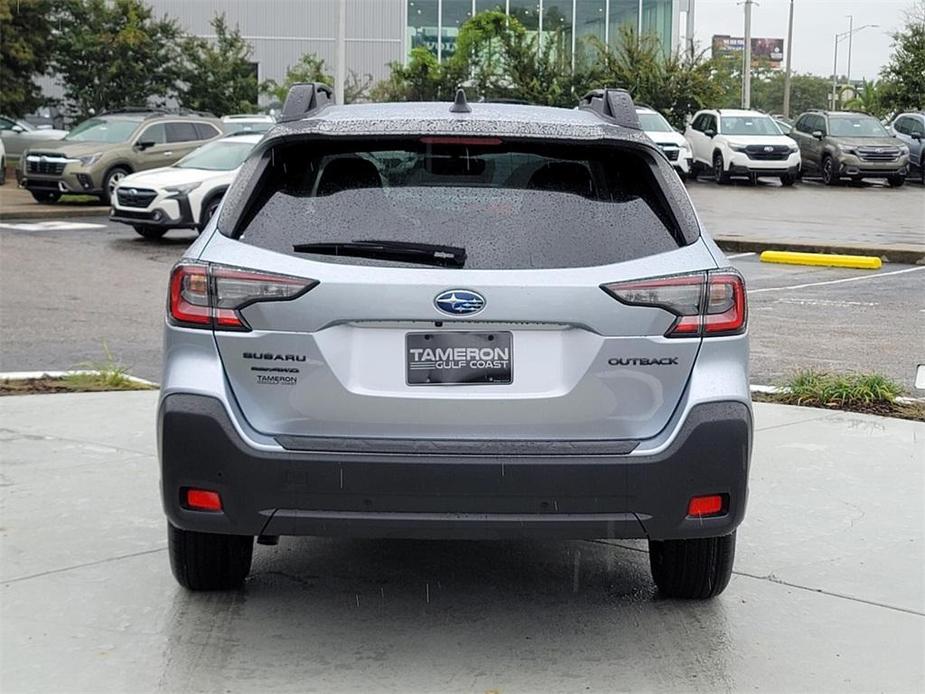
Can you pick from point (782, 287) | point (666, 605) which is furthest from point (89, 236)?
point (666, 605)

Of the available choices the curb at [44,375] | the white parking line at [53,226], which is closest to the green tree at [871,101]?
the white parking line at [53,226]

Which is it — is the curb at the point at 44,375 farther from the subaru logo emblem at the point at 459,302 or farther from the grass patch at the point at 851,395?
the subaru logo emblem at the point at 459,302

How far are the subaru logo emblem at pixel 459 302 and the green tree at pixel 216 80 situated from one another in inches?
1439

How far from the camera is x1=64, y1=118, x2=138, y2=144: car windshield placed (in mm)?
26000

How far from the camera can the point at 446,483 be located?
3.98 meters

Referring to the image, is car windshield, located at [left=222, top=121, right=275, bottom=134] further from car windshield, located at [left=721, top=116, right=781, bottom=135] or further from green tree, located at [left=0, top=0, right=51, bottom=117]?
car windshield, located at [left=721, top=116, right=781, bottom=135]

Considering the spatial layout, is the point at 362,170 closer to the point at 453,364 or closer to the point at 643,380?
the point at 453,364

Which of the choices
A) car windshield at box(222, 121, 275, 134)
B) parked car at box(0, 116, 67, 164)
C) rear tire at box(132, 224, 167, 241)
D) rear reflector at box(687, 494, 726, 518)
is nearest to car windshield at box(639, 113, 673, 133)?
car windshield at box(222, 121, 275, 134)

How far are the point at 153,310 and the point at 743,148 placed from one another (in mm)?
23873

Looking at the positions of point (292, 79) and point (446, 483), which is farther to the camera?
point (292, 79)

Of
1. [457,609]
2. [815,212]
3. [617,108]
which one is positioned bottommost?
[815,212]

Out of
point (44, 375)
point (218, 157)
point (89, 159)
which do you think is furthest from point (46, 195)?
point (44, 375)

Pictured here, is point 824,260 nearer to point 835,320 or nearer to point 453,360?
point 835,320

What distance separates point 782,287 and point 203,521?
12257mm
